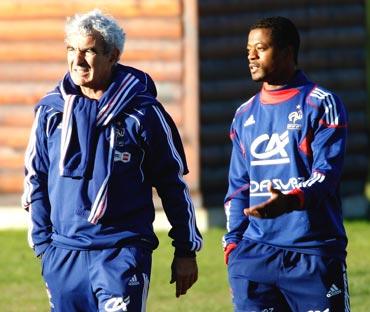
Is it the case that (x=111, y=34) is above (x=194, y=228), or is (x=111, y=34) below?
above

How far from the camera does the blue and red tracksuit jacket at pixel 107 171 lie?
6.44 meters

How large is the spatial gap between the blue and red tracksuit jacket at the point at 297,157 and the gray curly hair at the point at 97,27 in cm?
89

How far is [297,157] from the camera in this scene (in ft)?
22.3

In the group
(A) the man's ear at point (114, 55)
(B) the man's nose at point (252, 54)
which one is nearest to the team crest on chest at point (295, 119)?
(B) the man's nose at point (252, 54)

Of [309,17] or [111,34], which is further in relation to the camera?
[309,17]

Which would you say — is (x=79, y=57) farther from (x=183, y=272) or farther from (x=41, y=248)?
(x=183, y=272)

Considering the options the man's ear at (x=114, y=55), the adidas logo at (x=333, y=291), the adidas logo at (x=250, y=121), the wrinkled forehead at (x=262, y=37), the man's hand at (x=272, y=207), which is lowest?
the adidas logo at (x=333, y=291)

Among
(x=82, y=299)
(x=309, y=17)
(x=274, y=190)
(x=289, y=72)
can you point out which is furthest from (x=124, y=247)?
(x=309, y=17)

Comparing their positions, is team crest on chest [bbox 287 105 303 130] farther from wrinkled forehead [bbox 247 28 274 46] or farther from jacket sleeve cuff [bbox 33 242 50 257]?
jacket sleeve cuff [bbox 33 242 50 257]

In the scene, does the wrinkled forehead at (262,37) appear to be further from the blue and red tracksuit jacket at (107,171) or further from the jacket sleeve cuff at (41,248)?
the jacket sleeve cuff at (41,248)

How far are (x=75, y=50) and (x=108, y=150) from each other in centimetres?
50

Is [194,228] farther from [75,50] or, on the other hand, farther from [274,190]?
[75,50]

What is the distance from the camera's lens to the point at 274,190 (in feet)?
20.5

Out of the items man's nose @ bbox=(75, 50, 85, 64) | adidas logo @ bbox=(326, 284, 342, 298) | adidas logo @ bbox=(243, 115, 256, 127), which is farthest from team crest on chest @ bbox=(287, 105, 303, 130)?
man's nose @ bbox=(75, 50, 85, 64)
